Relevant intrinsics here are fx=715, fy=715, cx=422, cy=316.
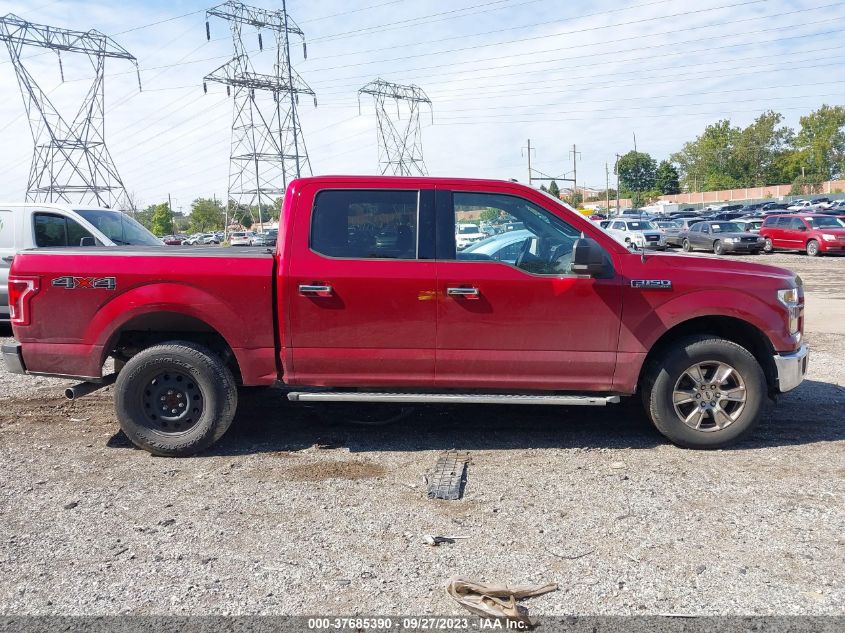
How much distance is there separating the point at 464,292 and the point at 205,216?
288 feet

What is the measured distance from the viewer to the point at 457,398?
504 centimetres

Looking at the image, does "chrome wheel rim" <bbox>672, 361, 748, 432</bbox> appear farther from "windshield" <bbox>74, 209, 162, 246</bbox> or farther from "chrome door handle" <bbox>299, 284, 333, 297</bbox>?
"windshield" <bbox>74, 209, 162, 246</bbox>

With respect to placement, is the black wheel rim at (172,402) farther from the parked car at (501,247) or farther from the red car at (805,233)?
the red car at (805,233)

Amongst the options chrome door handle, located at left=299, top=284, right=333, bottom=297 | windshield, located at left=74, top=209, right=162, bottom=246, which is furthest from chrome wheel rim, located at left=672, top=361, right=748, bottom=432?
windshield, located at left=74, top=209, right=162, bottom=246

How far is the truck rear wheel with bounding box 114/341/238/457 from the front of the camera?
515 centimetres

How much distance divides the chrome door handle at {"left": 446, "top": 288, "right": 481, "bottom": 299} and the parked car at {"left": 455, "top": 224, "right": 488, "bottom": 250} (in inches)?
A: 13.0

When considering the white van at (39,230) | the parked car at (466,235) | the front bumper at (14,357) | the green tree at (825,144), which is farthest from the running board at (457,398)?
the green tree at (825,144)

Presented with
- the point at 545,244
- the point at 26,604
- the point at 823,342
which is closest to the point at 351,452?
the point at 545,244

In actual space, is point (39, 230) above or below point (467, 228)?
above

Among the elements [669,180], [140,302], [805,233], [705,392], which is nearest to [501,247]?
[705,392]

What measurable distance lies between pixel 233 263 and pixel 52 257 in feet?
4.38

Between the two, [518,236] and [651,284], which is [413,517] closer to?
[518,236]

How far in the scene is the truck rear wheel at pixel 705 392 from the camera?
202 inches

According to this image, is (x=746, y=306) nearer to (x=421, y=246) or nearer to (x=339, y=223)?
(x=421, y=246)
